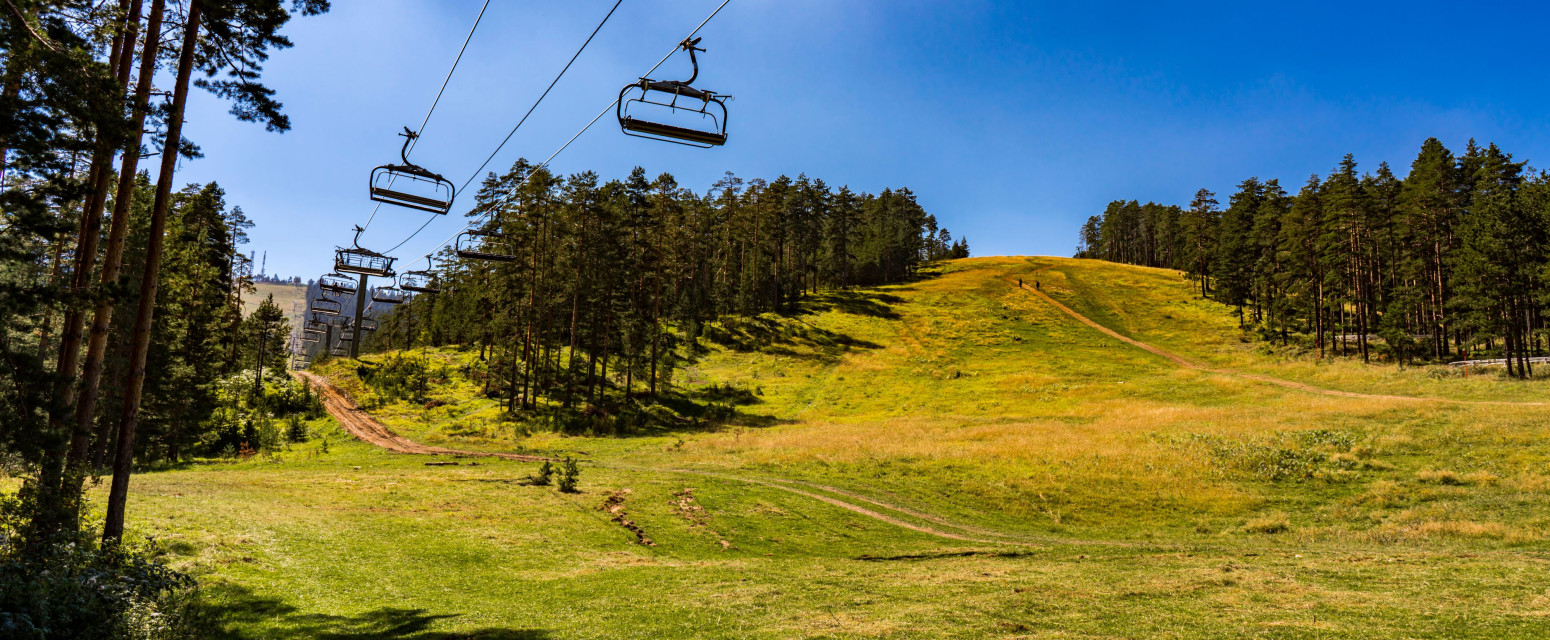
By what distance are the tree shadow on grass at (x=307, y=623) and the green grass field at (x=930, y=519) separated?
0.24 ft

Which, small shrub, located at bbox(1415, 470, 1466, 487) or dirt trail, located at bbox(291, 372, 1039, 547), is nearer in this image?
dirt trail, located at bbox(291, 372, 1039, 547)

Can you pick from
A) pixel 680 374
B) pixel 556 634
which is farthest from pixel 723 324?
pixel 556 634

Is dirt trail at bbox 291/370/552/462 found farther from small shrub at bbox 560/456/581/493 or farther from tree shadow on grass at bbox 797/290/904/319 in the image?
tree shadow on grass at bbox 797/290/904/319

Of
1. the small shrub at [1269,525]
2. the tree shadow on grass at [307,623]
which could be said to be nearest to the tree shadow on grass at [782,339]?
the small shrub at [1269,525]

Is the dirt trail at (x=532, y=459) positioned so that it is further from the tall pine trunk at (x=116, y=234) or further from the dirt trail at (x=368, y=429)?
the tall pine trunk at (x=116, y=234)

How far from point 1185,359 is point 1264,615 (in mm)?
68269

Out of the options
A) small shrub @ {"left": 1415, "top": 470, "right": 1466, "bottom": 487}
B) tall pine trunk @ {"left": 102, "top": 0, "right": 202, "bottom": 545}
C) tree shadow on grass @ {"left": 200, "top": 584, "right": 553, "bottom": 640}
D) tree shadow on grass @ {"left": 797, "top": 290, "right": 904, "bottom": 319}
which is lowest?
tree shadow on grass @ {"left": 200, "top": 584, "right": 553, "bottom": 640}

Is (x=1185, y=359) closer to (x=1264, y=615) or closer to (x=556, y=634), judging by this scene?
(x=1264, y=615)

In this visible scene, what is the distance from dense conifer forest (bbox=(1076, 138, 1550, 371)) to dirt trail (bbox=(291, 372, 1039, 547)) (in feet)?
170

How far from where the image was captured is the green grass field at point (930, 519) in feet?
40.4

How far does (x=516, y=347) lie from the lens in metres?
49.8

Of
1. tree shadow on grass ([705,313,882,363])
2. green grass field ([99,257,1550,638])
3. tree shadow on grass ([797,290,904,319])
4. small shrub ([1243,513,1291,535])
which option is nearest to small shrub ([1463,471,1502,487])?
green grass field ([99,257,1550,638])

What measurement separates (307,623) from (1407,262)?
93687 millimetres

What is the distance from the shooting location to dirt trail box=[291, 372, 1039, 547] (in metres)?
24.9
